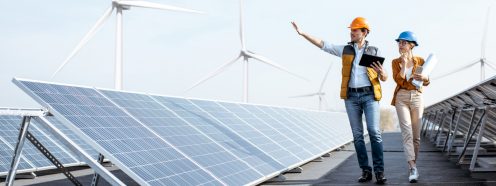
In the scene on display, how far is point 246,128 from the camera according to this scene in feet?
42.3

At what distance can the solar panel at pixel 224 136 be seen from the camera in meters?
10.3

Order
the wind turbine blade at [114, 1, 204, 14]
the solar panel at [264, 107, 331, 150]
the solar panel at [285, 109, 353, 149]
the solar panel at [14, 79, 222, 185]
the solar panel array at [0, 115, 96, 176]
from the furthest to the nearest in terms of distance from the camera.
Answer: the wind turbine blade at [114, 1, 204, 14], the solar panel at [285, 109, 353, 149], the solar panel at [264, 107, 331, 150], the solar panel array at [0, 115, 96, 176], the solar panel at [14, 79, 222, 185]

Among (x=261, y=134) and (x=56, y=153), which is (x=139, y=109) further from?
(x=56, y=153)

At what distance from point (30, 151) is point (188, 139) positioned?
257 inches

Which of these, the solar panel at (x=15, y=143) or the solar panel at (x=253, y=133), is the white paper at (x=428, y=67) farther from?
the solar panel at (x=15, y=143)

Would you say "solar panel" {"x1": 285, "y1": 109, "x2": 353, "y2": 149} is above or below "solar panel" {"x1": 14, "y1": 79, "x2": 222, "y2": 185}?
below

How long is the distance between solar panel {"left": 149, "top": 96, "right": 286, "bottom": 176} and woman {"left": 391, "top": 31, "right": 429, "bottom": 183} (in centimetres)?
218

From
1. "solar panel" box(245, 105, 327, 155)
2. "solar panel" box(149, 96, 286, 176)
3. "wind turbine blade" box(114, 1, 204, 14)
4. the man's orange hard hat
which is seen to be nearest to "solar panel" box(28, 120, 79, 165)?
"solar panel" box(149, 96, 286, 176)

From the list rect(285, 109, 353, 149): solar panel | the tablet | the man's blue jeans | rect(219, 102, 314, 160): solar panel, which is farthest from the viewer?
rect(285, 109, 353, 149): solar panel

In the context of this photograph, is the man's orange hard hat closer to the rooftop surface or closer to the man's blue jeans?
the man's blue jeans

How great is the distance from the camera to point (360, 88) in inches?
394

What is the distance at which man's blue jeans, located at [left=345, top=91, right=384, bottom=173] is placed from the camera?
9.95 meters

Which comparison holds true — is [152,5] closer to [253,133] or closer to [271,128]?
[271,128]

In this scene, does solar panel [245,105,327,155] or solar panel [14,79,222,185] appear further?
solar panel [245,105,327,155]
